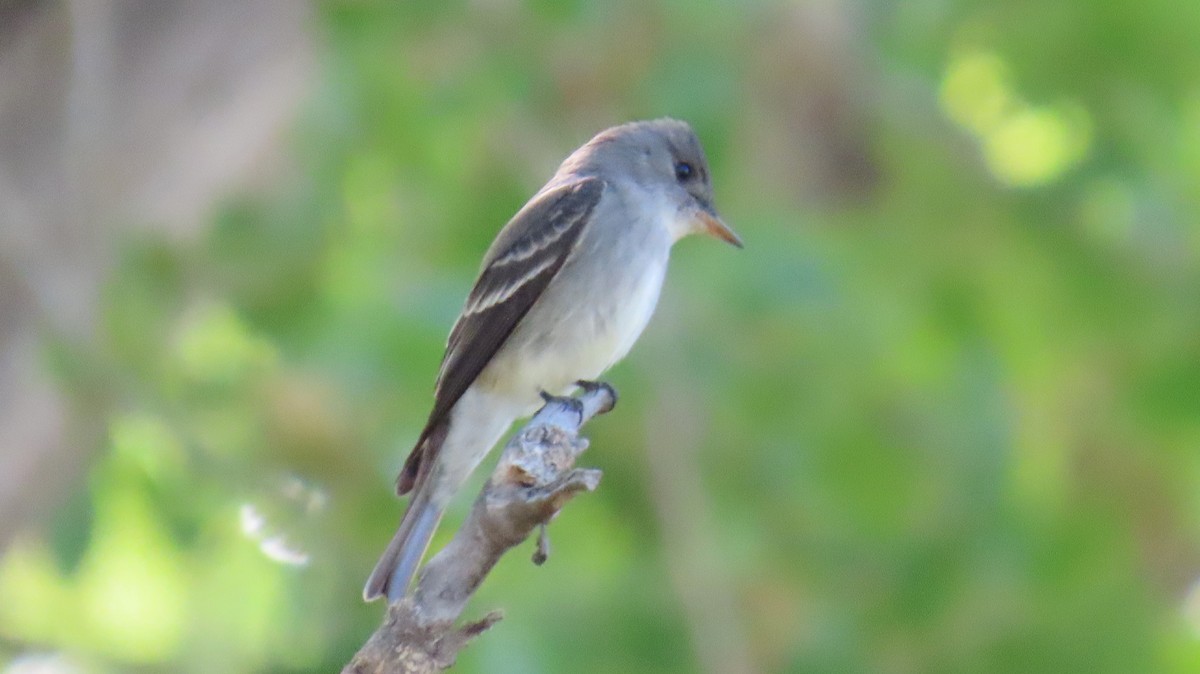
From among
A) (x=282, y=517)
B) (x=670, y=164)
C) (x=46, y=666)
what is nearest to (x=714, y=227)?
(x=670, y=164)

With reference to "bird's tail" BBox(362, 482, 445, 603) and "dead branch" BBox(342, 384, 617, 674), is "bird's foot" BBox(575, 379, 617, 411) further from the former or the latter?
"dead branch" BBox(342, 384, 617, 674)

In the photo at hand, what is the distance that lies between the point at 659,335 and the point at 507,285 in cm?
116

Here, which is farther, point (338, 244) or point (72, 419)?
point (338, 244)

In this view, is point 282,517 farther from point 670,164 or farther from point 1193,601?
point 1193,601

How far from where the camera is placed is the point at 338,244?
5.69 m

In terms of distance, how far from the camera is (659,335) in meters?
5.06

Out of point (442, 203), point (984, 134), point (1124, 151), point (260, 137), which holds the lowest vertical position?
point (260, 137)

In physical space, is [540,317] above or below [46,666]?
above

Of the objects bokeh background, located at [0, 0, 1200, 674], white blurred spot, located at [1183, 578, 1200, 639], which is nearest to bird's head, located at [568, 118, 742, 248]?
bokeh background, located at [0, 0, 1200, 674]

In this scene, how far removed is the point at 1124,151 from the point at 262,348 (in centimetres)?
283

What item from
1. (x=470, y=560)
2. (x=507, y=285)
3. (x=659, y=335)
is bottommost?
(x=470, y=560)

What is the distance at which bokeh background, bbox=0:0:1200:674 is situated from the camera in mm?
4227

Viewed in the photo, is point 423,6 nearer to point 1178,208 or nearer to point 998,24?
point 998,24

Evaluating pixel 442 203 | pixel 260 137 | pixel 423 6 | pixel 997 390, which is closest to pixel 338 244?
pixel 442 203
